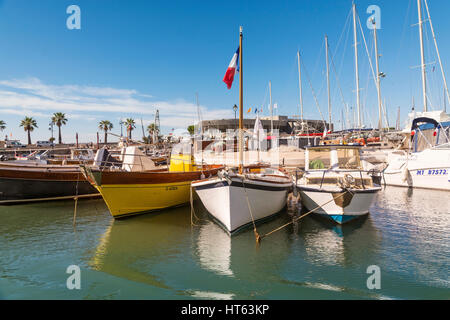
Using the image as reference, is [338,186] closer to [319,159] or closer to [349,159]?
[319,159]

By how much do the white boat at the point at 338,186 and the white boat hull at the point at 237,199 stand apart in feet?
5.13

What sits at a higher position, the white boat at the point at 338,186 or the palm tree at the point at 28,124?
the palm tree at the point at 28,124

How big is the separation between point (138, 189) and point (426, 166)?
19.8 metres

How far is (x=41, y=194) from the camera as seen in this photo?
15.6 meters

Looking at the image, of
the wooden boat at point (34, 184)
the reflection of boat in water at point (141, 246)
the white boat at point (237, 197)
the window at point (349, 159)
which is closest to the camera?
the reflection of boat in water at point (141, 246)

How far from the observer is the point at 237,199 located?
9336 millimetres

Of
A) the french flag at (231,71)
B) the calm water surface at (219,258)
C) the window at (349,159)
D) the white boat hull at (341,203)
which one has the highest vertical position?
the french flag at (231,71)

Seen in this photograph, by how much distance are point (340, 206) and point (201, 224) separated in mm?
5641

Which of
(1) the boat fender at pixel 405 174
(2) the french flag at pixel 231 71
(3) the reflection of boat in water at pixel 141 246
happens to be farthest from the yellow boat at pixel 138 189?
(1) the boat fender at pixel 405 174

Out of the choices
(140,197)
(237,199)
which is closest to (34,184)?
(140,197)

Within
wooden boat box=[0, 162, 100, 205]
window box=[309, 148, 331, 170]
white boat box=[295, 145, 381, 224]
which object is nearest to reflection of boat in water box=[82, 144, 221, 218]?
wooden boat box=[0, 162, 100, 205]

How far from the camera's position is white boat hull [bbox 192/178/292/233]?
9.21 m

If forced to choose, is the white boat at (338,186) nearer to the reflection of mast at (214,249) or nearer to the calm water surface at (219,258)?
the calm water surface at (219,258)

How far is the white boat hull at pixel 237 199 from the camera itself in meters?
9.21
